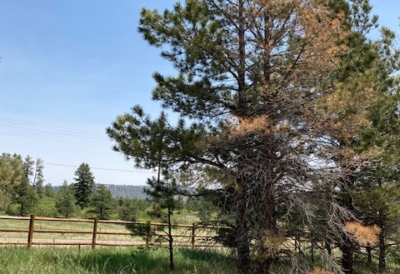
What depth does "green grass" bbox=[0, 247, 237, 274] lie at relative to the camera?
662 cm

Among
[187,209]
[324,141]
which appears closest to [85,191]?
[187,209]

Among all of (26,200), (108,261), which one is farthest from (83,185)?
(108,261)

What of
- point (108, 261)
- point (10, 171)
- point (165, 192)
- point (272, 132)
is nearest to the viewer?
point (10, 171)

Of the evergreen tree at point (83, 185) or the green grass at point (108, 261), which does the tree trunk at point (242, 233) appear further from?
the evergreen tree at point (83, 185)

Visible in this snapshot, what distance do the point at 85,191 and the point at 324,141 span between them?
46.9 m

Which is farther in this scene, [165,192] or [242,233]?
[165,192]

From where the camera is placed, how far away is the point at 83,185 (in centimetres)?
5119

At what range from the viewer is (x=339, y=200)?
9.87m

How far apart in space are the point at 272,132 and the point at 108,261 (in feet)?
15.7

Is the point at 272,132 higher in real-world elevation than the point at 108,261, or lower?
higher

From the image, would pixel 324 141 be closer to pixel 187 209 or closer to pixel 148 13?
pixel 187 209

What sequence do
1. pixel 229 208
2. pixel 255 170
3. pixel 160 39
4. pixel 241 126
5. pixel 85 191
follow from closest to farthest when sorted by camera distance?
pixel 241 126, pixel 255 170, pixel 229 208, pixel 160 39, pixel 85 191

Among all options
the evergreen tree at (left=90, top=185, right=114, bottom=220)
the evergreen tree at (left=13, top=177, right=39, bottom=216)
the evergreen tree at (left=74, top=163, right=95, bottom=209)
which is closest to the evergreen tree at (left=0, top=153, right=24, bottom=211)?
the evergreen tree at (left=90, top=185, right=114, bottom=220)

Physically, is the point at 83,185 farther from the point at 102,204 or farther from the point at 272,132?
the point at 272,132
